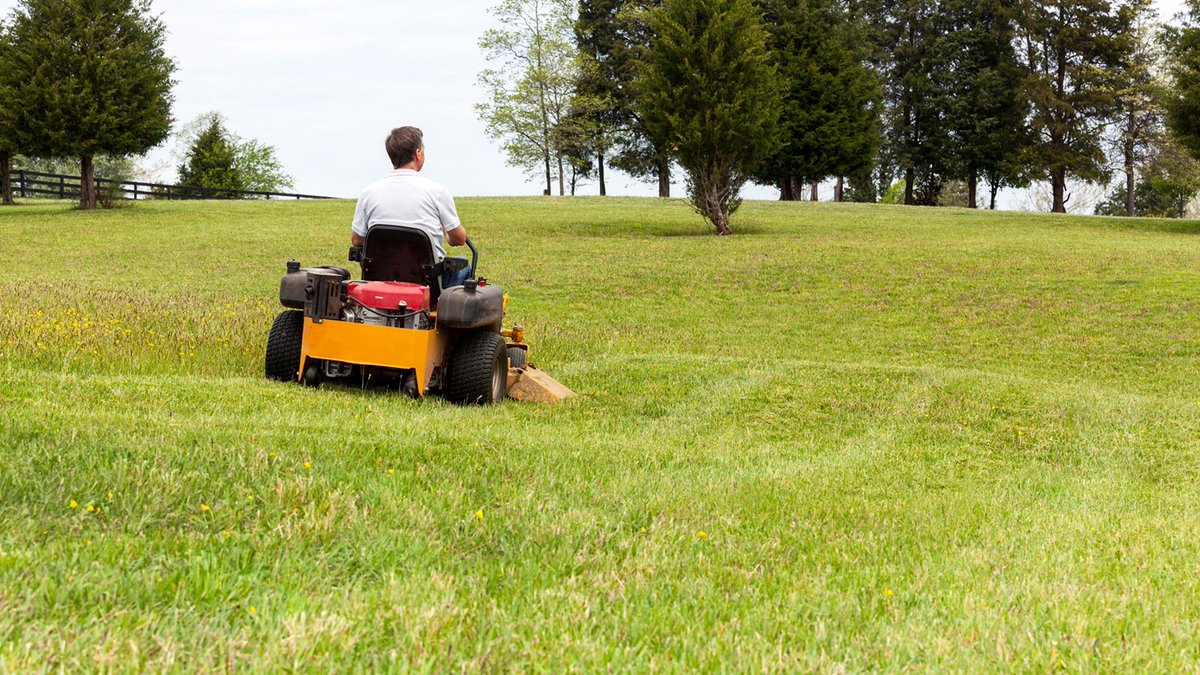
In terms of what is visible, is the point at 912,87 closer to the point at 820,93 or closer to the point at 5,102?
the point at 820,93

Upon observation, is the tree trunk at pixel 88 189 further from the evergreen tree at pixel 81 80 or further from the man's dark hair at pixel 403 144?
the man's dark hair at pixel 403 144

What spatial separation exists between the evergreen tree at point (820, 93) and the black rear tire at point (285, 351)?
142 feet

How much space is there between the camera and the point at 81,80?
1384 inches

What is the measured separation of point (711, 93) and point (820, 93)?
21.2 metres

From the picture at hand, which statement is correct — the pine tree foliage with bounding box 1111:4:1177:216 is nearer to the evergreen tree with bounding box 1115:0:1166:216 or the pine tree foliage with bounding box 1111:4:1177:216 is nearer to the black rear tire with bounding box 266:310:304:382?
the evergreen tree with bounding box 1115:0:1166:216

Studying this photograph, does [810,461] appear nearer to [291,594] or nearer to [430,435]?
[430,435]

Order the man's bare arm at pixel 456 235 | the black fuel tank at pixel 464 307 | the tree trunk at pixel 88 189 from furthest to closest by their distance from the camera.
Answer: the tree trunk at pixel 88 189
the man's bare arm at pixel 456 235
the black fuel tank at pixel 464 307

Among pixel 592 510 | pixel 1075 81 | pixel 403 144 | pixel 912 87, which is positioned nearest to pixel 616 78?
pixel 912 87

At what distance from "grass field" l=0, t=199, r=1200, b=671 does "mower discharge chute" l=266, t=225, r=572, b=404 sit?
32 cm

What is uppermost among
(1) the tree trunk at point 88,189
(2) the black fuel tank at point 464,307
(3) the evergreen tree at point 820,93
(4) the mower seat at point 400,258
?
(3) the evergreen tree at point 820,93

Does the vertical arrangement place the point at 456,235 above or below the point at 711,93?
below

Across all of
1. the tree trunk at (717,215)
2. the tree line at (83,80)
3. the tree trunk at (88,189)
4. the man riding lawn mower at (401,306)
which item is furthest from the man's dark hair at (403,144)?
Result: the tree trunk at (88,189)

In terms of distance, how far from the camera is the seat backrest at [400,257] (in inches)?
300

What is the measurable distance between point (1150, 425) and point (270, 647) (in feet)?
29.7
